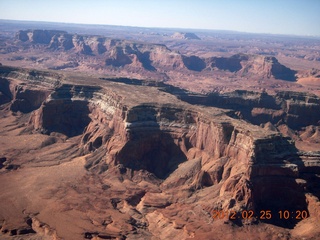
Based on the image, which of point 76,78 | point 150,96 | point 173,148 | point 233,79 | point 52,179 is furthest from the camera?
point 233,79

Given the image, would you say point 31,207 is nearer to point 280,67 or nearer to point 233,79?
point 233,79

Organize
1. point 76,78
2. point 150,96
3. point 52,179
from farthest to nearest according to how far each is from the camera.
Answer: point 76,78 < point 150,96 < point 52,179

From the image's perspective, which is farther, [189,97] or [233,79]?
[233,79]

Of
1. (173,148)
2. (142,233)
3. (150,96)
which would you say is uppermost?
(150,96)

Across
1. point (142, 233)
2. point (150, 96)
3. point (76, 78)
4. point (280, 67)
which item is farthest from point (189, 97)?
point (280, 67)
